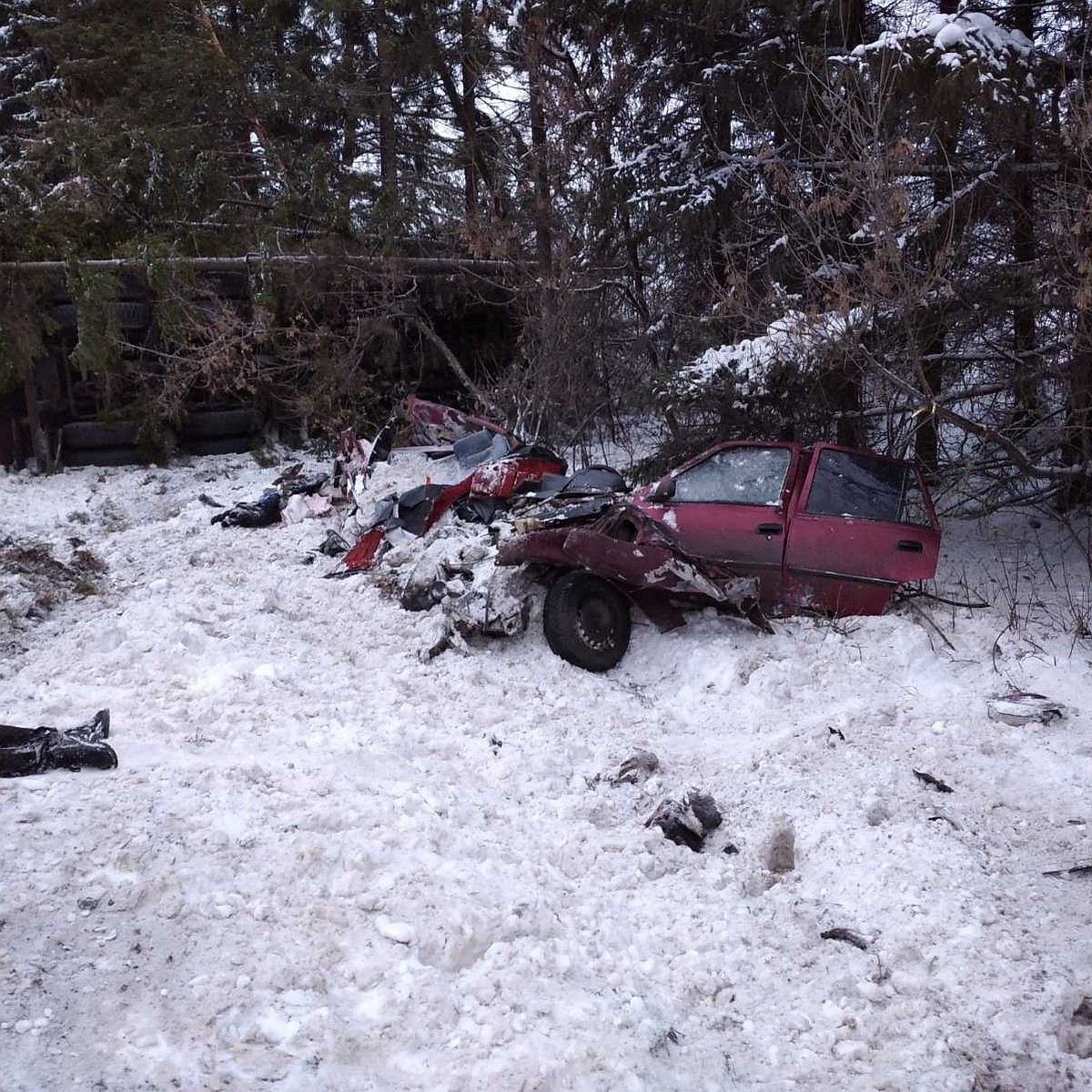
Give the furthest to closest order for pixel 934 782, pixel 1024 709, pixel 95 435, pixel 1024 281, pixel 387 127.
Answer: pixel 387 127 → pixel 95 435 → pixel 1024 281 → pixel 1024 709 → pixel 934 782

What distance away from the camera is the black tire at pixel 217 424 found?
1597 cm

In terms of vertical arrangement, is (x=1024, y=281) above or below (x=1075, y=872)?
above

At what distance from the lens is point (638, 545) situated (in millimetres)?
6363

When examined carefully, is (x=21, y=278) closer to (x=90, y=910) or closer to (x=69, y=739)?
(x=69, y=739)

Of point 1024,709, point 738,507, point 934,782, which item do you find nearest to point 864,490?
point 738,507

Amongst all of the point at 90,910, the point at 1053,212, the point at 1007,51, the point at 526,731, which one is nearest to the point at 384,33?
the point at 1007,51

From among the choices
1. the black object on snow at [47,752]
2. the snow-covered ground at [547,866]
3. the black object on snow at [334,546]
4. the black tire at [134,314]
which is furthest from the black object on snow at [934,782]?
the black tire at [134,314]

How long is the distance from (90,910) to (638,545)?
413 centimetres

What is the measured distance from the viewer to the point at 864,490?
677 cm

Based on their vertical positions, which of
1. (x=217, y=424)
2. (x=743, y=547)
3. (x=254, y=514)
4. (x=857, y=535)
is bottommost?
(x=254, y=514)

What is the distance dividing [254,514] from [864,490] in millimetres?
7515

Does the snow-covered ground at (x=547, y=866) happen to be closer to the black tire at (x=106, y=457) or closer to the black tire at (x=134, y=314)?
the black tire at (x=106, y=457)

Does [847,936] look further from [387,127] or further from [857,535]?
[387,127]

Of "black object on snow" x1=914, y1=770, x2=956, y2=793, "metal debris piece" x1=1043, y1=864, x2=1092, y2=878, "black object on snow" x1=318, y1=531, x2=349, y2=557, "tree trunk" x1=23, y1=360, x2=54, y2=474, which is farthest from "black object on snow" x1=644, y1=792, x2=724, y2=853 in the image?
"tree trunk" x1=23, y1=360, x2=54, y2=474
